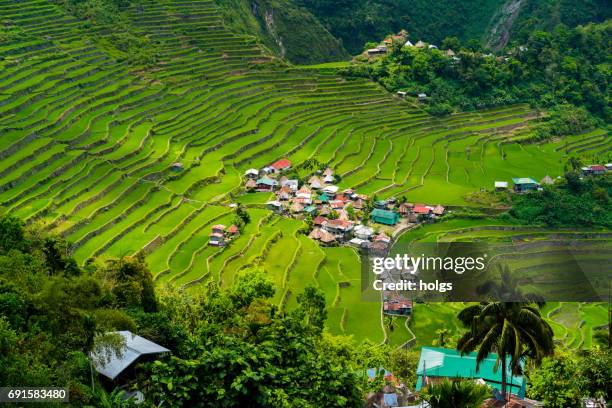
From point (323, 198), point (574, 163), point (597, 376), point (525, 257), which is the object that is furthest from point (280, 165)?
point (597, 376)

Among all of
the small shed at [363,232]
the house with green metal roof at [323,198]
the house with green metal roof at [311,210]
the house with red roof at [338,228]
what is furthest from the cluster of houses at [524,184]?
the house with green metal roof at [311,210]

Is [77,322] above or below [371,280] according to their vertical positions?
below

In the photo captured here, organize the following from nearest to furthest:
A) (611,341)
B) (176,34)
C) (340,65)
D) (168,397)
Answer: (168,397) < (611,341) < (176,34) < (340,65)

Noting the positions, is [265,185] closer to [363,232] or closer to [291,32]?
[363,232]

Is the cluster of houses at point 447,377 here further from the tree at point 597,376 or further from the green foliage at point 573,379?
the tree at point 597,376

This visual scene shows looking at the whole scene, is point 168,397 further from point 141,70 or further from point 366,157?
point 141,70

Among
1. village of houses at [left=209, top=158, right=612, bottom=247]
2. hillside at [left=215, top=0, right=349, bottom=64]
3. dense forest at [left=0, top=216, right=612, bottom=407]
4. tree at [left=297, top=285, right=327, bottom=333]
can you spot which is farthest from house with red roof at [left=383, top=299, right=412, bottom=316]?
hillside at [left=215, top=0, right=349, bottom=64]

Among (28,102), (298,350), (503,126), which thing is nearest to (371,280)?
(298,350)
